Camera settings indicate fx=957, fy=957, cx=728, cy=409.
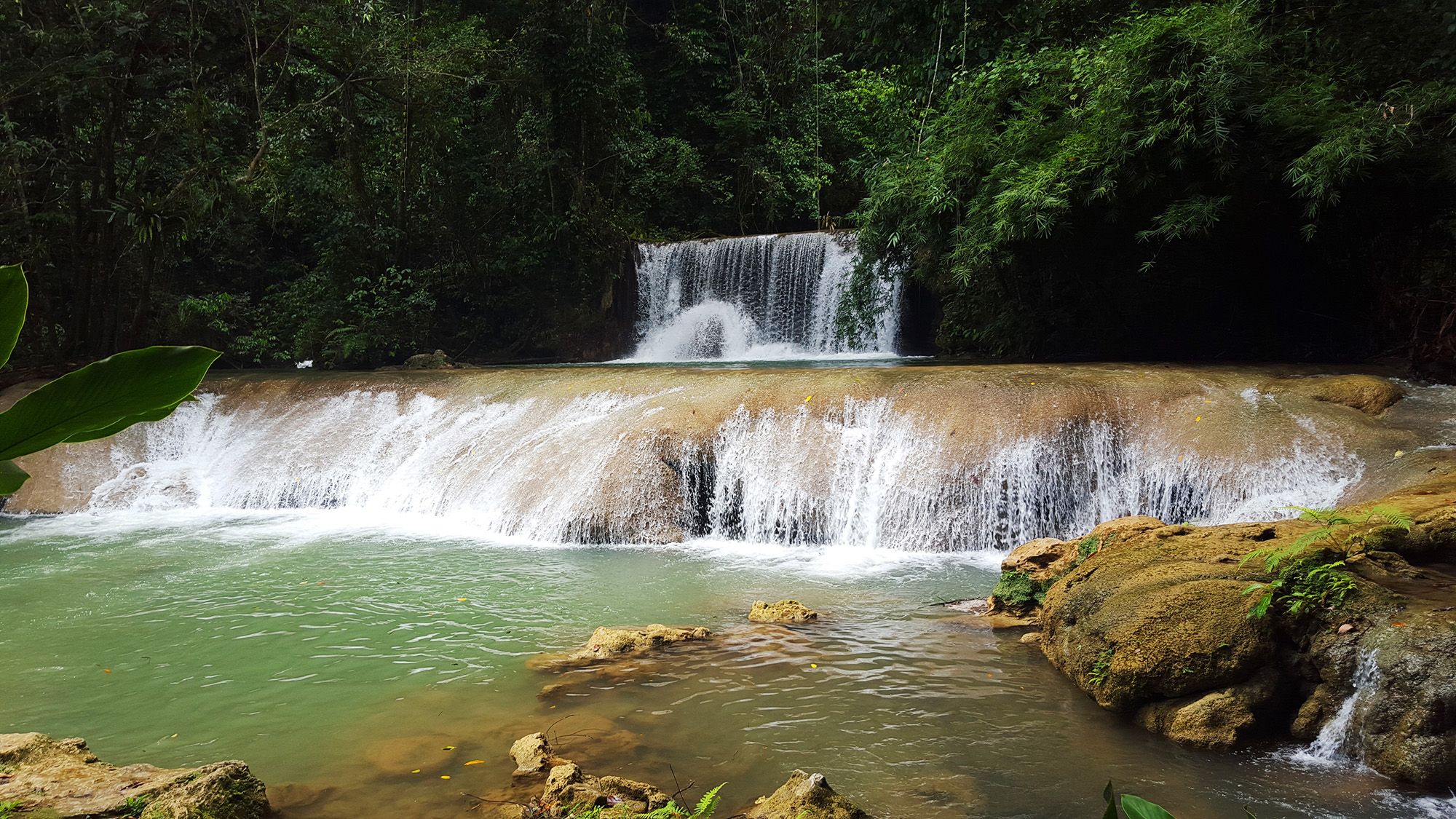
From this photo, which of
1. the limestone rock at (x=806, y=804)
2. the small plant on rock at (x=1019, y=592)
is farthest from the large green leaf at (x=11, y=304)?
the small plant on rock at (x=1019, y=592)

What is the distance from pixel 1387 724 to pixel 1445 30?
7070mm

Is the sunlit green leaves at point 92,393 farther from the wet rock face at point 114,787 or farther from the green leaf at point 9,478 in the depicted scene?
the wet rock face at point 114,787

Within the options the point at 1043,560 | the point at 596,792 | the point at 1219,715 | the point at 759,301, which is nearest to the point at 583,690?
the point at 596,792

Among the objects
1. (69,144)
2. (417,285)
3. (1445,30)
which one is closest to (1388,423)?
(1445,30)

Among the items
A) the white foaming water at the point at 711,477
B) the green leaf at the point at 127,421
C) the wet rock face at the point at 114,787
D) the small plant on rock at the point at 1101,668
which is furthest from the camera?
the white foaming water at the point at 711,477

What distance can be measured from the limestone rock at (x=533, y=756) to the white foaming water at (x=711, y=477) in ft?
14.8

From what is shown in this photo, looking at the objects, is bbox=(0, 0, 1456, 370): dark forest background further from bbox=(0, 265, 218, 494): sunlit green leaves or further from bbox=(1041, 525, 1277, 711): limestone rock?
bbox=(0, 265, 218, 494): sunlit green leaves

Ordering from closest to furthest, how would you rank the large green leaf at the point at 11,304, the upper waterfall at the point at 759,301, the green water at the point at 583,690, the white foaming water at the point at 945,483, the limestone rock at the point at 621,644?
the large green leaf at the point at 11,304 < the green water at the point at 583,690 < the limestone rock at the point at 621,644 < the white foaming water at the point at 945,483 < the upper waterfall at the point at 759,301

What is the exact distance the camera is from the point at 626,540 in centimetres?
881

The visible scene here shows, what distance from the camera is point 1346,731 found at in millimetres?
3908

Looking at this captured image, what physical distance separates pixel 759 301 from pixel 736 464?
8684 millimetres

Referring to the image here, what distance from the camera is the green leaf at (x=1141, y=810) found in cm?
98

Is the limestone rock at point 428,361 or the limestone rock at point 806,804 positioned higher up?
the limestone rock at point 428,361

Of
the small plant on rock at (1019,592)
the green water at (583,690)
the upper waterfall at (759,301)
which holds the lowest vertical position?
the green water at (583,690)
